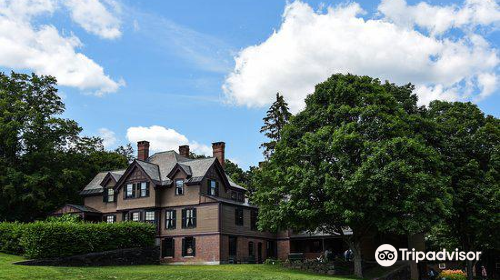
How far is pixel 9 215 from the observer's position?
175ft

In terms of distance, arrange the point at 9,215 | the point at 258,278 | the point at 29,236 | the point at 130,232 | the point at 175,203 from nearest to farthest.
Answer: the point at 258,278 < the point at 29,236 < the point at 130,232 < the point at 175,203 < the point at 9,215

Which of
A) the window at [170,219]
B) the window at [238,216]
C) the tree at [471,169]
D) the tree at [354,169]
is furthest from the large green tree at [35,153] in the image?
the tree at [471,169]

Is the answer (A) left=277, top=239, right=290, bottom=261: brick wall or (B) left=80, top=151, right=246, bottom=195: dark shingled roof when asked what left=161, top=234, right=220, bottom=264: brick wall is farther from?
(A) left=277, top=239, right=290, bottom=261: brick wall

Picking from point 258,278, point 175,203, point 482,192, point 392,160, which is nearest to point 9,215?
point 175,203

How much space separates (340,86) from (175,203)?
1981 centimetres

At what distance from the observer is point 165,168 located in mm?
51156

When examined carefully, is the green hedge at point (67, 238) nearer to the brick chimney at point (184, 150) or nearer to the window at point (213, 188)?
the window at point (213, 188)

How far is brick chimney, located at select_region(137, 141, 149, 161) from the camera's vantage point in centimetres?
5503

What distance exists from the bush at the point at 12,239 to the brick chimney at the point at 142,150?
18839 mm

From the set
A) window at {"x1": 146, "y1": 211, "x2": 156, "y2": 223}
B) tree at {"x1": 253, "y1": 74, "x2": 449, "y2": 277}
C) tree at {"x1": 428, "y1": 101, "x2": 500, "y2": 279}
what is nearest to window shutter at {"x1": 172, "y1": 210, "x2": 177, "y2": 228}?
window at {"x1": 146, "y1": 211, "x2": 156, "y2": 223}

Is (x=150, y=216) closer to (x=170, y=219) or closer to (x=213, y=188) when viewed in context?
(x=170, y=219)

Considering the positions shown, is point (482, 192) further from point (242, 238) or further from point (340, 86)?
point (242, 238)

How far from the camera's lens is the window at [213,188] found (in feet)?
159

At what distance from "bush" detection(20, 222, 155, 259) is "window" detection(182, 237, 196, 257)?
556 cm
